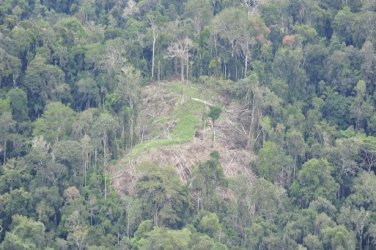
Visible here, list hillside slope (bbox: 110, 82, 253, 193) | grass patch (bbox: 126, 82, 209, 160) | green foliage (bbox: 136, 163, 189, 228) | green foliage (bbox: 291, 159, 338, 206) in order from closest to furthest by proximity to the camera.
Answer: green foliage (bbox: 136, 163, 189, 228) → green foliage (bbox: 291, 159, 338, 206) → hillside slope (bbox: 110, 82, 253, 193) → grass patch (bbox: 126, 82, 209, 160)

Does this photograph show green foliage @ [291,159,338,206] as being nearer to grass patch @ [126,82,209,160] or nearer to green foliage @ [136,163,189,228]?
green foliage @ [136,163,189,228]

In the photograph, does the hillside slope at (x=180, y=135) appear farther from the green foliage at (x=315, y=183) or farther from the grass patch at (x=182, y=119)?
the green foliage at (x=315, y=183)

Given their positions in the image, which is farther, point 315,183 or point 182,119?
point 182,119

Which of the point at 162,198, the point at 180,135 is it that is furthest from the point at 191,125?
the point at 162,198

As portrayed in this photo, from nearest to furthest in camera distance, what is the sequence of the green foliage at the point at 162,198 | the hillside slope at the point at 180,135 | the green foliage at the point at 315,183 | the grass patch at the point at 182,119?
1. the green foliage at the point at 162,198
2. the green foliage at the point at 315,183
3. the hillside slope at the point at 180,135
4. the grass patch at the point at 182,119

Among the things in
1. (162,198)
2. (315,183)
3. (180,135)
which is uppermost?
(180,135)

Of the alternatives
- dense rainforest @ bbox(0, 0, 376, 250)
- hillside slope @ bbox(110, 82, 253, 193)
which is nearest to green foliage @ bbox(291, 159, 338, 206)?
dense rainforest @ bbox(0, 0, 376, 250)

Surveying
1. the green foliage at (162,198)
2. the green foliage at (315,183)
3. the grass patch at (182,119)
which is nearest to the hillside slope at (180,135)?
the grass patch at (182,119)

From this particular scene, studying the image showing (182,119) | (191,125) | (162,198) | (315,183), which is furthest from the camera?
(182,119)

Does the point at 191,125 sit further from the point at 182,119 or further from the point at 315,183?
the point at 315,183
